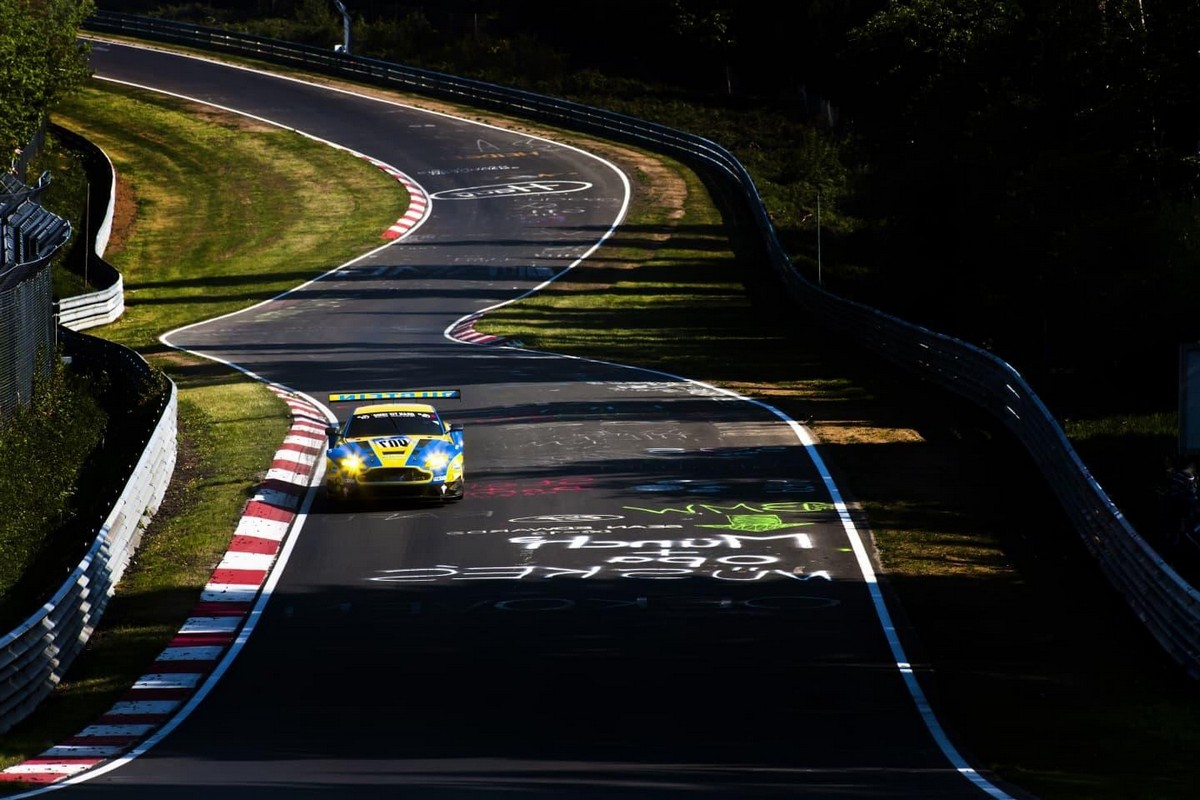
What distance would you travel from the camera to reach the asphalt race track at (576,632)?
1334 cm

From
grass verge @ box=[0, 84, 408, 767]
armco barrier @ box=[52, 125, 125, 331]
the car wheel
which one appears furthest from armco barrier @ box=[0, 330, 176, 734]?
armco barrier @ box=[52, 125, 125, 331]

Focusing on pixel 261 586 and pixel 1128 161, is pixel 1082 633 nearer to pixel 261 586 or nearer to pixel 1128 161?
pixel 261 586

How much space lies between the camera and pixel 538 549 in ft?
72.6

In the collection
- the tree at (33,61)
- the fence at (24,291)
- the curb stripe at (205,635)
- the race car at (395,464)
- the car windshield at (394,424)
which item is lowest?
the curb stripe at (205,635)

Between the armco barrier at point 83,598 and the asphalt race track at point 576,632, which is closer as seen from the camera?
the asphalt race track at point 576,632

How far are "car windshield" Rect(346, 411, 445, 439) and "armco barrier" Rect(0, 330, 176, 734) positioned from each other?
2.99 meters

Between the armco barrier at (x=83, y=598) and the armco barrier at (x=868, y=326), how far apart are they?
11.2m

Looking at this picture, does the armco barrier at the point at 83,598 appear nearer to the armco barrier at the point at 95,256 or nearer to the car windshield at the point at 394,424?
the car windshield at the point at 394,424

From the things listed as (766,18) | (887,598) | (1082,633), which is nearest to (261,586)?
(887,598)

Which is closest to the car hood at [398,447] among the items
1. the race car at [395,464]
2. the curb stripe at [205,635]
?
the race car at [395,464]

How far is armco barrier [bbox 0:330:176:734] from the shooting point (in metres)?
15.8

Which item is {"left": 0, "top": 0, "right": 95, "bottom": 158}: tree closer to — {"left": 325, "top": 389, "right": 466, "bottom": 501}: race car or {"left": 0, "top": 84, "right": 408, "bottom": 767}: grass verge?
{"left": 0, "top": 84, "right": 408, "bottom": 767}: grass verge

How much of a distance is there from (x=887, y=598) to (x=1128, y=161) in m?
21.9

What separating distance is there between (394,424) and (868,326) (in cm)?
1421
